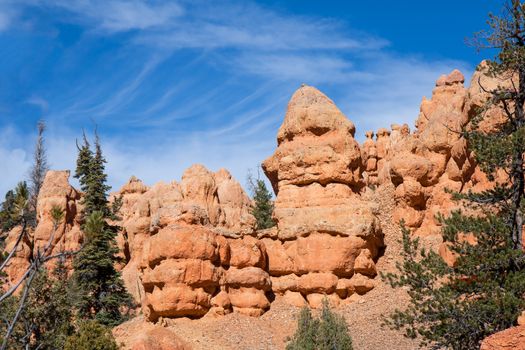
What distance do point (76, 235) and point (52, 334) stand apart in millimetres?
24810

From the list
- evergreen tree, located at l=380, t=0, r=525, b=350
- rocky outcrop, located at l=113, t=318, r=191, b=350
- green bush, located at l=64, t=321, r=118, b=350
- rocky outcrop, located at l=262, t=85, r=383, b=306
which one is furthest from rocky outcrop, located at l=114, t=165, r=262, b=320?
evergreen tree, located at l=380, t=0, r=525, b=350

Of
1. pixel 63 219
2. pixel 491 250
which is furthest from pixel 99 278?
pixel 491 250

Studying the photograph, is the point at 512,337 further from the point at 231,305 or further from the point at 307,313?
the point at 231,305

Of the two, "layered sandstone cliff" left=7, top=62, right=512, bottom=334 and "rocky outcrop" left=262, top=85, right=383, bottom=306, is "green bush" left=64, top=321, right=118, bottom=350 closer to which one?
"layered sandstone cliff" left=7, top=62, right=512, bottom=334

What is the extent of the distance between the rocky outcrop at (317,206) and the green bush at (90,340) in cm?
1105

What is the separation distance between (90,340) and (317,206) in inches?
565

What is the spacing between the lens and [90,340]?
2364cm

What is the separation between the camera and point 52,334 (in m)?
27.2

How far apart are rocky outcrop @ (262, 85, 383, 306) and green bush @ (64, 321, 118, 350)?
435 inches

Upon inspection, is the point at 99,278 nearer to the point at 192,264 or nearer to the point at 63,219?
the point at 192,264

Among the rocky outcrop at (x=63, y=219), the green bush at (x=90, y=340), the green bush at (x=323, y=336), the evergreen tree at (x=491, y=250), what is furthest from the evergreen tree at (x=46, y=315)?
the rocky outcrop at (x=63, y=219)

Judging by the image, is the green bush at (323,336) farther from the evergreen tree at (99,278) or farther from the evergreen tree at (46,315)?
the evergreen tree at (99,278)

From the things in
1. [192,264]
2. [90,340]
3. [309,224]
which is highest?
[309,224]

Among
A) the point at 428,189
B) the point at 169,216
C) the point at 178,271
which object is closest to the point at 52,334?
the point at 178,271
